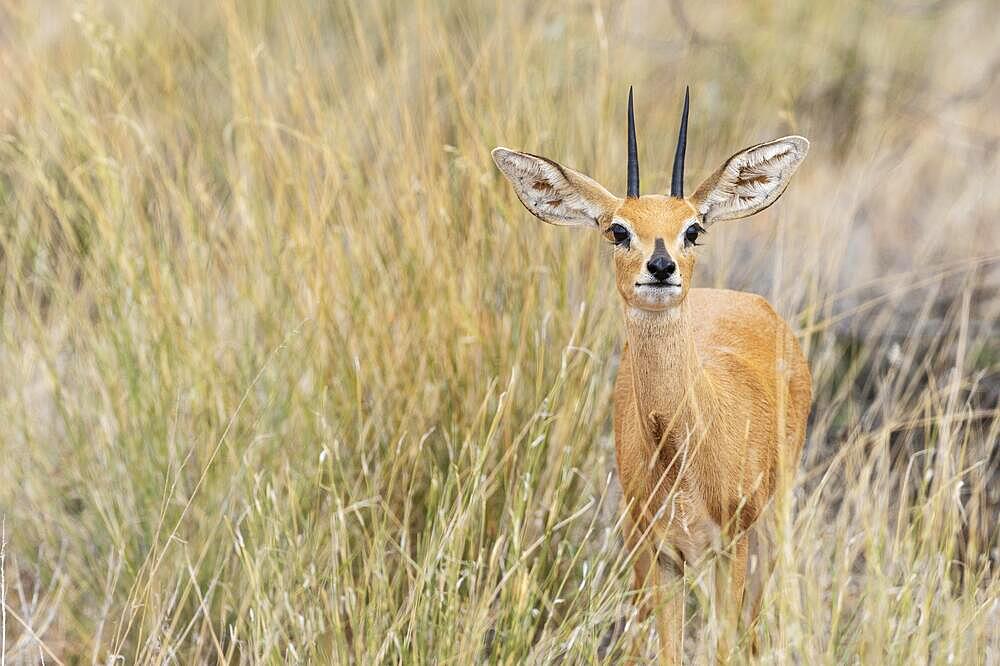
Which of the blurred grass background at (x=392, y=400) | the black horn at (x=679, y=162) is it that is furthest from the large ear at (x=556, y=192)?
the blurred grass background at (x=392, y=400)

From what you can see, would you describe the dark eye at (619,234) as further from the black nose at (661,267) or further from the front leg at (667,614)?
the front leg at (667,614)

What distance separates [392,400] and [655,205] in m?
1.13

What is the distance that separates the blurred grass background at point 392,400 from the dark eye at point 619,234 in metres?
0.35

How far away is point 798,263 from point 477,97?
4.45 ft

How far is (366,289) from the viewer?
11.8 feet

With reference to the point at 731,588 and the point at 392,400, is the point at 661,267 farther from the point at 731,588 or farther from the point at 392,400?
the point at 392,400

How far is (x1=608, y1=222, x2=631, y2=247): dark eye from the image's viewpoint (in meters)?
2.68

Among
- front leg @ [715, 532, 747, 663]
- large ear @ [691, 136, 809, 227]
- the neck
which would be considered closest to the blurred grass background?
front leg @ [715, 532, 747, 663]

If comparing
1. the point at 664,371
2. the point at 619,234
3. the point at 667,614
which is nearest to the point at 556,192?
the point at 619,234

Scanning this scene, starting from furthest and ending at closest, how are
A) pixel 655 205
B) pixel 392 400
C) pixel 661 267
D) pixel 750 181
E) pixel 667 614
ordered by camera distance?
pixel 392 400, pixel 667 614, pixel 750 181, pixel 655 205, pixel 661 267

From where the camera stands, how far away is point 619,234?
2697 mm

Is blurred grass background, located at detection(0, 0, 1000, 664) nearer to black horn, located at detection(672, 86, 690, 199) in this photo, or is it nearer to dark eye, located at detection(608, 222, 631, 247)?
dark eye, located at detection(608, 222, 631, 247)

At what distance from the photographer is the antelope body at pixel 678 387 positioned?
8.76 feet

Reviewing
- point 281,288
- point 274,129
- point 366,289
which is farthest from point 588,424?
point 274,129
